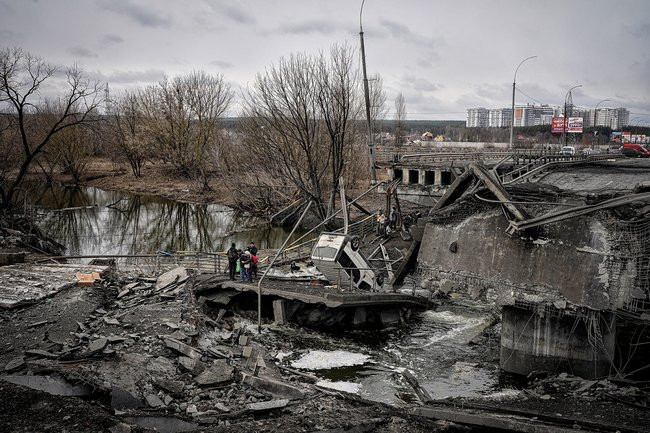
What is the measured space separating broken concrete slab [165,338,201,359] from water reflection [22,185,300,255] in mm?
19813

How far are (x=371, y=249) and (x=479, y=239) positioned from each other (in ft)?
35.3

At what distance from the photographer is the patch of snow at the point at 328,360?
15422 mm

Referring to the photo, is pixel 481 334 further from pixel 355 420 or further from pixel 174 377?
pixel 174 377

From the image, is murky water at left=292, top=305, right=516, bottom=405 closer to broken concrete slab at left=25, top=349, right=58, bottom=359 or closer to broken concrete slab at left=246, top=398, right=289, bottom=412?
broken concrete slab at left=246, top=398, right=289, bottom=412

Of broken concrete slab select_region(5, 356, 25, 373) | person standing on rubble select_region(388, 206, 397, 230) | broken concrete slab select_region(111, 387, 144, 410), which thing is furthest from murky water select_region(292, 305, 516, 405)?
person standing on rubble select_region(388, 206, 397, 230)

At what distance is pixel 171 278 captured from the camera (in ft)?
59.8

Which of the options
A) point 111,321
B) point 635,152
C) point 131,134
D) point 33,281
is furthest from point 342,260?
point 131,134

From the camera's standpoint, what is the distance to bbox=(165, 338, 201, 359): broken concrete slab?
12.7 m

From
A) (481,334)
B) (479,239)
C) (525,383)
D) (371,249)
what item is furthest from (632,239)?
(371,249)

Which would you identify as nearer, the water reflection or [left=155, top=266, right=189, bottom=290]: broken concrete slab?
[left=155, top=266, right=189, bottom=290]: broken concrete slab

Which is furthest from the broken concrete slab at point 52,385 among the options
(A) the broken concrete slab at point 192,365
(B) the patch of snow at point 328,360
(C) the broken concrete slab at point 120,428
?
(B) the patch of snow at point 328,360

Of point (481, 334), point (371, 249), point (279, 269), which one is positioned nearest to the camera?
point (481, 334)

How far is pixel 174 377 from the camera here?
11.6m

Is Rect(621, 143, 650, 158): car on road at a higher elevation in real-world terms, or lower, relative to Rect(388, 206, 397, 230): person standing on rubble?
higher
